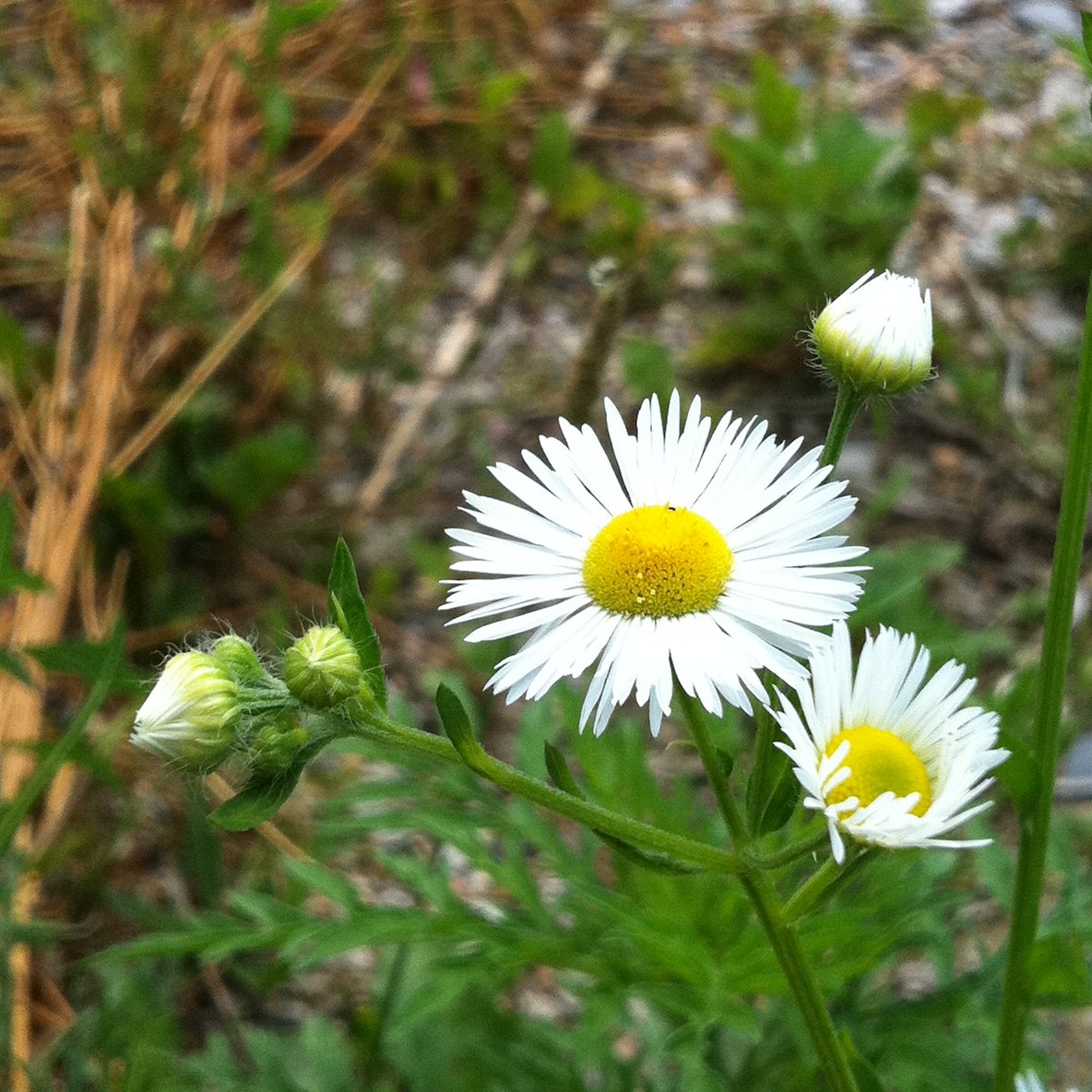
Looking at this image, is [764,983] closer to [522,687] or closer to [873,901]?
[873,901]

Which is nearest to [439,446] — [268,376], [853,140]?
[268,376]

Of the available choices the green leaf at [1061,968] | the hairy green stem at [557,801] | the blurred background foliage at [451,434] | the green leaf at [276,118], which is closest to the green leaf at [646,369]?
the blurred background foliage at [451,434]

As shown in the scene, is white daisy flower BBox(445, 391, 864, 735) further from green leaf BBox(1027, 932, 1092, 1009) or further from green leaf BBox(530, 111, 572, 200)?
green leaf BBox(530, 111, 572, 200)

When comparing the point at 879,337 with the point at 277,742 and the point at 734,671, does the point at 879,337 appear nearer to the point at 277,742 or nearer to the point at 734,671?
the point at 734,671

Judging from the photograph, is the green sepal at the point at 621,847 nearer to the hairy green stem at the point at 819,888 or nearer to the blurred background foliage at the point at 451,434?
the hairy green stem at the point at 819,888

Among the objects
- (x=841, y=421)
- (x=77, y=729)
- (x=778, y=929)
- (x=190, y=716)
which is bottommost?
(x=77, y=729)

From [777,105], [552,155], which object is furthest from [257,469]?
[777,105]
